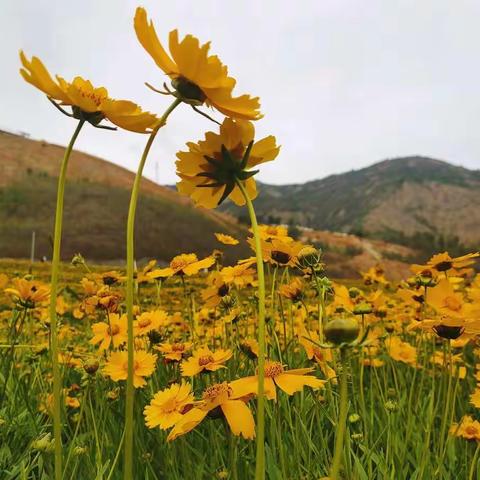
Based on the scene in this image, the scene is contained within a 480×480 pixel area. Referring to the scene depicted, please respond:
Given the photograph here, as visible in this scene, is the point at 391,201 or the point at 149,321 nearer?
the point at 149,321

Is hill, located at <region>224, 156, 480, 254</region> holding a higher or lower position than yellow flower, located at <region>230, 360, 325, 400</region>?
higher

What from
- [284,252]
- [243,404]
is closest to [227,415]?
[243,404]

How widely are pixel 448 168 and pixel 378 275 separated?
4455 inches

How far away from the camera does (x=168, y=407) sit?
2.85ft

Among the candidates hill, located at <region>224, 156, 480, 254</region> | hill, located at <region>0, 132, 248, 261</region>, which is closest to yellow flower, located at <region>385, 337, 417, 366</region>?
hill, located at <region>0, 132, 248, 261</region>

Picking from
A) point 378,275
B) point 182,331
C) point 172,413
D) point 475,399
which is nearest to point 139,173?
point 172,413

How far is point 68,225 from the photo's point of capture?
2612 cm

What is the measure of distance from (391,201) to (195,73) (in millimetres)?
89156

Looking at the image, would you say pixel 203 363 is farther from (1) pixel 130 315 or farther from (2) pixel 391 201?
(2) pixel 391 201

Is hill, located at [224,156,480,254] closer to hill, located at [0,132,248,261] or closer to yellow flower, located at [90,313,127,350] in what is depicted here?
hill, located at [0,132,248,261]

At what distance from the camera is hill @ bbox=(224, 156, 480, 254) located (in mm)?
72450

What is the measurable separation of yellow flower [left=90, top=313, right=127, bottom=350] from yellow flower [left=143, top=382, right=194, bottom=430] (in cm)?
35

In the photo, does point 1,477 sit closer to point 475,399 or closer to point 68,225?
point 475,399

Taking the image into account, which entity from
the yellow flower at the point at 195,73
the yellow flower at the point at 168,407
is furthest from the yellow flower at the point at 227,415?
the yellow flower at the point at 195,73
